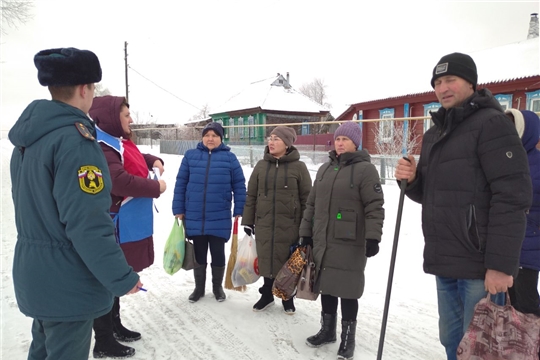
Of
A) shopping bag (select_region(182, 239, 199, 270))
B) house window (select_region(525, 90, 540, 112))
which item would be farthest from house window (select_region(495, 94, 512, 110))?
shopping bag (select_region(182, 239, 199, 270))

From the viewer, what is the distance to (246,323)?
3.51m

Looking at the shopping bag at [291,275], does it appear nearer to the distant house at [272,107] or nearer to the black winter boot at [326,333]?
the black winter boot at [326,333]

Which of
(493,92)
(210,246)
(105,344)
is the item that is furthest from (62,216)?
(493,92)

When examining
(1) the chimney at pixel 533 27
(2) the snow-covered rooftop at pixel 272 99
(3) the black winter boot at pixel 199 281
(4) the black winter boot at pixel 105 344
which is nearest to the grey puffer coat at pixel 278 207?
(3) the black winter boot at pixel 199 281

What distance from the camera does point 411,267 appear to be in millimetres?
4906

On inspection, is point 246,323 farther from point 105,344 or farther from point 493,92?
point 493,92

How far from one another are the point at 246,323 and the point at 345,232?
1.41 meters

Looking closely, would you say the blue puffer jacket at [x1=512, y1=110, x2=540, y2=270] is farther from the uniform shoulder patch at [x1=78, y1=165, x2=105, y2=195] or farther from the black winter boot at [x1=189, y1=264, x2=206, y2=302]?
the black winter boot at [x1=189, y1=264, x2=206, y2=302]

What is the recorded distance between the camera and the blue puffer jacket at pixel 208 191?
3859mm

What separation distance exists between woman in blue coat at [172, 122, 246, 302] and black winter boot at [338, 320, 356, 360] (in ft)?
5.15

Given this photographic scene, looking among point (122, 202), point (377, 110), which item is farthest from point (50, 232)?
point (377, 110)

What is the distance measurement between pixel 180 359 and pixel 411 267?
10.9ft

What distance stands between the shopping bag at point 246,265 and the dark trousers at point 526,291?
2237 mm

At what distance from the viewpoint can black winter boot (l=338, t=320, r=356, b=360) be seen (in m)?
2.90
